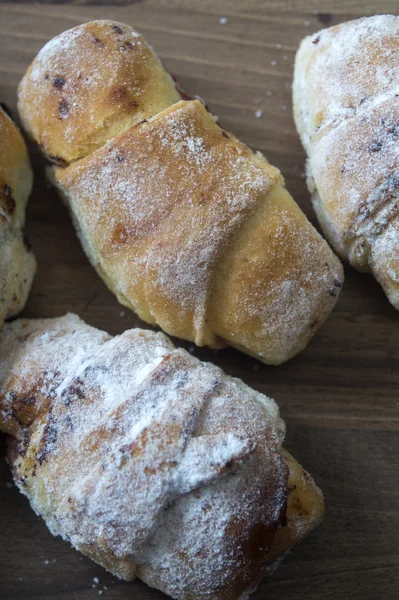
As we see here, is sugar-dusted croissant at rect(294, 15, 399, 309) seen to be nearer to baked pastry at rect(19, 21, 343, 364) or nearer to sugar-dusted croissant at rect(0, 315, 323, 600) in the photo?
baked pastry at rect(19, 21, 343, 364)

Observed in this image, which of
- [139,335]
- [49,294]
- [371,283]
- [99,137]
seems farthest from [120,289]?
[371,283]

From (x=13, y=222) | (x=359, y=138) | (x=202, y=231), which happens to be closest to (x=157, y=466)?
(x=202, y=231)

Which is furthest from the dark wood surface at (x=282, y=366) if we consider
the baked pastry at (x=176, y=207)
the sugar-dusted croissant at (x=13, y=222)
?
the baked pastry at (x=176, y=207)

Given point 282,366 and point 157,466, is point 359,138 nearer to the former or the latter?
point 282,366

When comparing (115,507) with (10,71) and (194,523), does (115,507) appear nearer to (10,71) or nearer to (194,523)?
(194,523)

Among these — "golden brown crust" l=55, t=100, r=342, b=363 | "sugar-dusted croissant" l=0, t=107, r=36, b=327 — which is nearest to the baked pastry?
"golden brown crust" l=55, t=100, r=342, b=363
